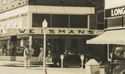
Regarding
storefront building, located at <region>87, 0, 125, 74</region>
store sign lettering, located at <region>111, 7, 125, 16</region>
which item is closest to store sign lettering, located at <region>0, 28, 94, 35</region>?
storefront building, located at <region>87, 0, 125, 74</region>

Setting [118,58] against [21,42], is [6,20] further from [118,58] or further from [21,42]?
[118,58]

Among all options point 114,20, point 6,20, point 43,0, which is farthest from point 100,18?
point 114,20

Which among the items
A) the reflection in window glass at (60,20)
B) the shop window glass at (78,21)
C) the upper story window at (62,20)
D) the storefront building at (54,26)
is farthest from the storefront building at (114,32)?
the shop window glass at (78,21)

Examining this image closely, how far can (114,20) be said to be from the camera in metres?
33.4

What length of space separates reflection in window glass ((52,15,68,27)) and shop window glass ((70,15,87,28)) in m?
0.76

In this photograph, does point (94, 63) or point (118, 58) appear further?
point (94, 63)

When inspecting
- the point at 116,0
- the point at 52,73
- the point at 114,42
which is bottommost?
the point at 52,73

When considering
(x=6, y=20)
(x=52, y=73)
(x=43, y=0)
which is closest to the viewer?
(x=52, y=73)

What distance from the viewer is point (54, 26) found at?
5362cm

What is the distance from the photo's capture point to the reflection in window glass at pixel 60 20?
5378cm

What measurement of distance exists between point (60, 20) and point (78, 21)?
2224mm

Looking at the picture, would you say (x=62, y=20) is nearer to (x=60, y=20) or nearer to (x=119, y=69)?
(x=60, y=20)

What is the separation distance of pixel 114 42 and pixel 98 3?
3076 cm

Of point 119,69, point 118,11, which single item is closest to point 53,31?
point 118,11
